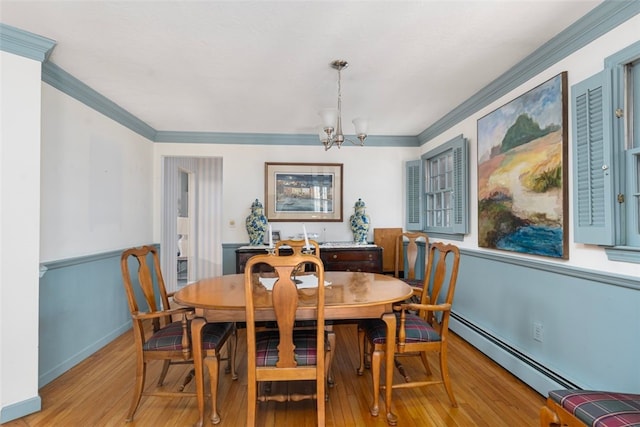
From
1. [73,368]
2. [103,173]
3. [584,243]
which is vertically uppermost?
[103,173]

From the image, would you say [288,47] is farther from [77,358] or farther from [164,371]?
[77,358]

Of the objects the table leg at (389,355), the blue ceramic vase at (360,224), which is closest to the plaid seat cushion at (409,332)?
the table leg at (389,355)

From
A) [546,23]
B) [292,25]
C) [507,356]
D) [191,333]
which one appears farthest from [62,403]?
[546,23]

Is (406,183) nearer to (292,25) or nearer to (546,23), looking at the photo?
(546,23)

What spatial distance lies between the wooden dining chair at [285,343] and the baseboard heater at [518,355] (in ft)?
5.17

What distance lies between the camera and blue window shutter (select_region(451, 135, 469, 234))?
11.4 feet

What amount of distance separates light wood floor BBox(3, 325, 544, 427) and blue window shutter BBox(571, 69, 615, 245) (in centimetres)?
120

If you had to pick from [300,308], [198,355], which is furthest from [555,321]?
[198,355]

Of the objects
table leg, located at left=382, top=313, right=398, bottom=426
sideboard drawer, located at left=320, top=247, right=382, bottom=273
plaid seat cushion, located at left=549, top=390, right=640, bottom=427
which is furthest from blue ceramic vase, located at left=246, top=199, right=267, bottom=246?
plaid seat cushion, located at left=549, top=390, right=640, bottom=427

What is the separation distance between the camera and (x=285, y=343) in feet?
5.91

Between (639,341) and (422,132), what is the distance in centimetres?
342

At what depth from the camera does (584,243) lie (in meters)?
2.02

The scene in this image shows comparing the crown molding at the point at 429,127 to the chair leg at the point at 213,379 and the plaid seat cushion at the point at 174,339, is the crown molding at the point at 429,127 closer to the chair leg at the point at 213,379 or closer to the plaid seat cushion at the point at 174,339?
the plaid seat cushion at the point at 174,339

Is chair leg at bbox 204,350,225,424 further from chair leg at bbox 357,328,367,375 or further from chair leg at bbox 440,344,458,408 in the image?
chair leg at bbox 440,344,458,408
